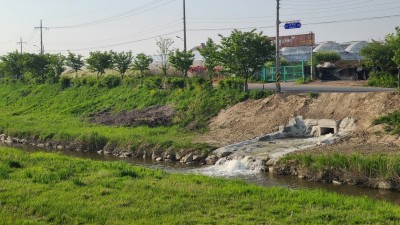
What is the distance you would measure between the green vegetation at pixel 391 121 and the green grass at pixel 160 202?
11.0 m

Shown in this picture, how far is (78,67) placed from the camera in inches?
2290

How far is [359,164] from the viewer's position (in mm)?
18078

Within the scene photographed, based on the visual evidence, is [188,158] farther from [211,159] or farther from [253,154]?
[253,154]

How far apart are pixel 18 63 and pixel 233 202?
56.6 m

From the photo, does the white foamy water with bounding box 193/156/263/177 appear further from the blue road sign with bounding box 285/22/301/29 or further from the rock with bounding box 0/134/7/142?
the rock with bounding box 0/134/7/142

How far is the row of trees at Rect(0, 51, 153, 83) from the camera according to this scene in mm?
50719

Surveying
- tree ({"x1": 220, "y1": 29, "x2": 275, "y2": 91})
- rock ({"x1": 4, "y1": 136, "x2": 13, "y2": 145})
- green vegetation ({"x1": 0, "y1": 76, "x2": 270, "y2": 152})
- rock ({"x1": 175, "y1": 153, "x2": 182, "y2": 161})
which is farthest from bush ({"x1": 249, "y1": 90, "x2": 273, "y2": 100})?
rock ({"x1": 4, "y1": 136, "x2": 13, "y2": 145})

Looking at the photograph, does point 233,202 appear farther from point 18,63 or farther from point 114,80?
point 18,63

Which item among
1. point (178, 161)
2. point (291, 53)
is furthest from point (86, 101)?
point (291, 53)

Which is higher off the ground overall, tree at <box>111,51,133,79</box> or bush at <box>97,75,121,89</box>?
tree at <box>111,51,133,79</box>

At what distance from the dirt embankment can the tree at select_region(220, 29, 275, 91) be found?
3.31 meters

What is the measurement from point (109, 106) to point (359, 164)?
26578 millimetres

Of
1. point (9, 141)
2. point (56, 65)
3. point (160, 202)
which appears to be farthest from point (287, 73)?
point (160, 202)

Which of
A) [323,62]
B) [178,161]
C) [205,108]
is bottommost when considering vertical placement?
[178,161]
